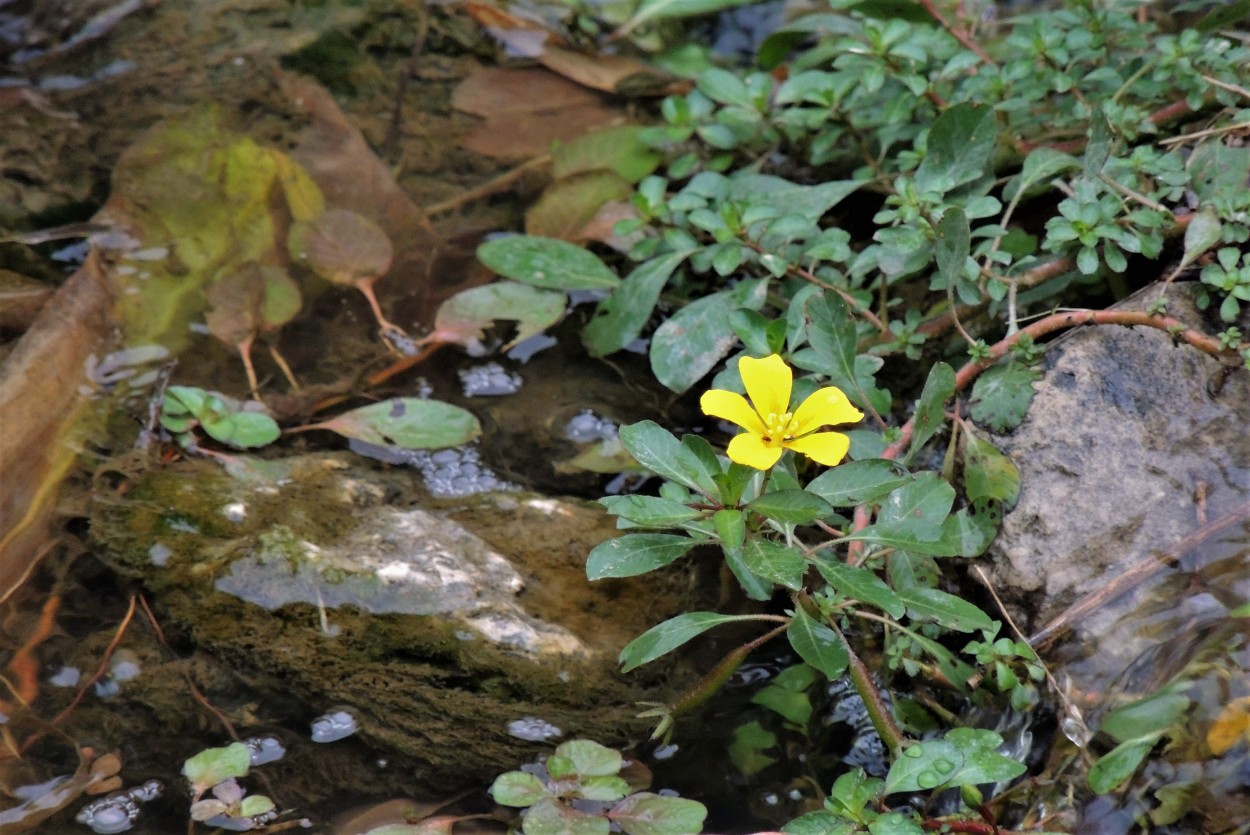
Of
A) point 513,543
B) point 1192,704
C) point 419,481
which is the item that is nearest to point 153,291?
point 419,481

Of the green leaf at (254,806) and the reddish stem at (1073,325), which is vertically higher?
the reddish stem at (1073,325)

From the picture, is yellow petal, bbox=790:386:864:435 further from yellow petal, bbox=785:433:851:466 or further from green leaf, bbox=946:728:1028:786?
green leaf, bbox=946:728:1028:786

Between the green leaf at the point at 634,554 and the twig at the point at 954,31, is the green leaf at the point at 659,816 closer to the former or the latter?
the green leaf at the point at 634,554

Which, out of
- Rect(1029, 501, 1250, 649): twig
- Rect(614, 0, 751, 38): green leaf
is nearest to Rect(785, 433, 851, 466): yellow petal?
Rect(1029, 501, 1250, 649): twig

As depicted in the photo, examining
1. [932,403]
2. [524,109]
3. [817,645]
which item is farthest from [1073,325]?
[524,109]

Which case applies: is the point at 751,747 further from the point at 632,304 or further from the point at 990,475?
the point at 632,304

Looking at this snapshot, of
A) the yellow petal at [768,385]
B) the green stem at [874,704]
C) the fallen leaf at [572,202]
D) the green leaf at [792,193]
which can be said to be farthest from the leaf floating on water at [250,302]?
the green stem at [874,704]
